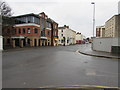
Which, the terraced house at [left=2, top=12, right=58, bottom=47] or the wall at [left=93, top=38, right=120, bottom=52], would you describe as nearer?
the wall at [left=93, top=38, right=120, bottom=52]

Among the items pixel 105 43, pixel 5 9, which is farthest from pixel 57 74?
pixel 5 9

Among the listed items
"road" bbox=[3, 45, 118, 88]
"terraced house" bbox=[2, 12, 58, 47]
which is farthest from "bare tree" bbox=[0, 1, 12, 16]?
"road" bbox=[3, 45, 118, 88]

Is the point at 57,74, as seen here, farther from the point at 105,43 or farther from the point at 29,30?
the point at 29,30

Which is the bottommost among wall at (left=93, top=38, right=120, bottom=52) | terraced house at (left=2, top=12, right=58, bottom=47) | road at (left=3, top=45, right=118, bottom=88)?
road at (left=3, top=45, right=118, bottom=88)

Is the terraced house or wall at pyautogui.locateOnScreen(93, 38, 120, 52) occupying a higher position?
the terraced house

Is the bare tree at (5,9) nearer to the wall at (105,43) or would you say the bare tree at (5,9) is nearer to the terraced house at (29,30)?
the terraced house at (29,30)

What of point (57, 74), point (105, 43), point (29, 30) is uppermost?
point (29, 30)

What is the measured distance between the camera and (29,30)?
2967 centimetres

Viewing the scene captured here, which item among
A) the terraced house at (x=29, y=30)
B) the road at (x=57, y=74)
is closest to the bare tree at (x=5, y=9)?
the terraced house at (x=29, y=30)

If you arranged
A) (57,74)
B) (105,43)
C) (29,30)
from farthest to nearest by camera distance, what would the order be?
(29,30) < (105,43) < (57,74)

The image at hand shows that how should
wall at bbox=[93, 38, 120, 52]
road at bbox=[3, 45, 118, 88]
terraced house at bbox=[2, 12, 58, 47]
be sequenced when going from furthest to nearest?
terraced house at bbox=[2, 12, 58, 47]
wall at bbox=[93, 38, 120, 52]
road at bbox=[3, 45, 118, 88]

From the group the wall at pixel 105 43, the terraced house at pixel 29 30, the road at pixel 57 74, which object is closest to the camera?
the road at pixel 57 74

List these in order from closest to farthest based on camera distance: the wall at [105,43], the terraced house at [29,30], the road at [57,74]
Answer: the road at [57,74], the wall at [105,43], the terraced house at [29,30]

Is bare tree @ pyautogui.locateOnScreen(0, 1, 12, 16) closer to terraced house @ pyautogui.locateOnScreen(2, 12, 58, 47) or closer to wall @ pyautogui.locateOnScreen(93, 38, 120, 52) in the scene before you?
terraced house @ pyautogui.locateOnScreen(2, 12, 58, 47)
